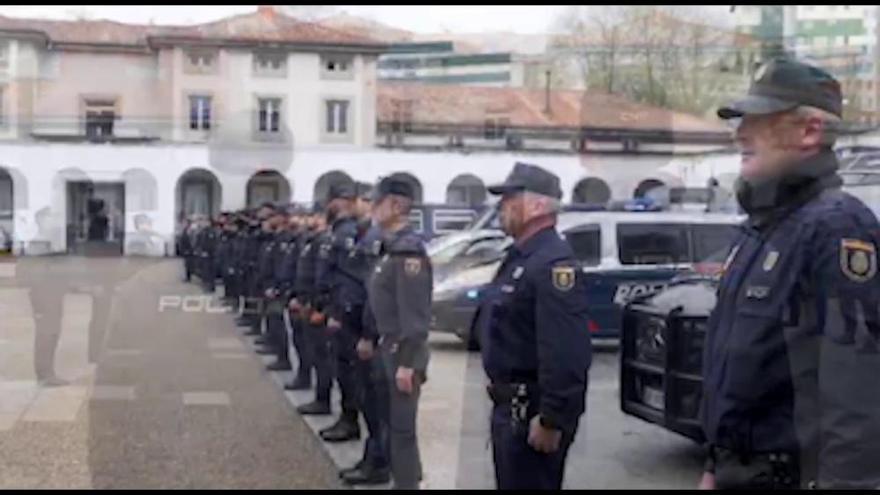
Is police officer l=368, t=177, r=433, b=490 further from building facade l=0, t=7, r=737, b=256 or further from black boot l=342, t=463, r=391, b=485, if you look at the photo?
building facade l=0, t=7, r=737, b=256

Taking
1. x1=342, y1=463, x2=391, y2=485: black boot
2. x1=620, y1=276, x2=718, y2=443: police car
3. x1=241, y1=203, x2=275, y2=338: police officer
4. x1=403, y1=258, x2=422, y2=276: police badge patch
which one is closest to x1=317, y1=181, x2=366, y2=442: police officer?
x1=342, y1=463, x2=391, y2=485: black boot

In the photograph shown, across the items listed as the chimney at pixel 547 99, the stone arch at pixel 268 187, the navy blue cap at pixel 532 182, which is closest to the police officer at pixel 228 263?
the stone arch at pixel 268 187

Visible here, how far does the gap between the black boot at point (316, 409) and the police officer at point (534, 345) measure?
425 cm

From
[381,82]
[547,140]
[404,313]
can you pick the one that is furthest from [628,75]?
[404,313]

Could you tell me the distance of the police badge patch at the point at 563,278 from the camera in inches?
143

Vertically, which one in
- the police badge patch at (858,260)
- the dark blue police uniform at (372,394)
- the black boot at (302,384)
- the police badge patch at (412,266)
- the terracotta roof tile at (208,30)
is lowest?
the black boot at (302,384)

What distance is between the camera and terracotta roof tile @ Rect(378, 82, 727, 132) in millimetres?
5742

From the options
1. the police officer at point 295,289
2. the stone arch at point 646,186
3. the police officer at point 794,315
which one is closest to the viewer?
the police officer at point 794,315

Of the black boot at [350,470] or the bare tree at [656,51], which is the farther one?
the black boot at [350,470]

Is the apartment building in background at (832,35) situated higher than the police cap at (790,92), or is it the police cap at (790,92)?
the apartment building in background at (832,35)

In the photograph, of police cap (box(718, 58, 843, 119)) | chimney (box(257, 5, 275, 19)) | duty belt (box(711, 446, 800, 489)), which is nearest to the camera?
duty belt (box(711, 446, 800, 489))

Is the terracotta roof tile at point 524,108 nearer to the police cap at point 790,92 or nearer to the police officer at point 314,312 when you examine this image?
the police officer at point 314,312

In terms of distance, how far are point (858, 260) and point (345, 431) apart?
5039mm

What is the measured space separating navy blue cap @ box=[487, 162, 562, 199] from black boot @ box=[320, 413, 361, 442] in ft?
10.8
